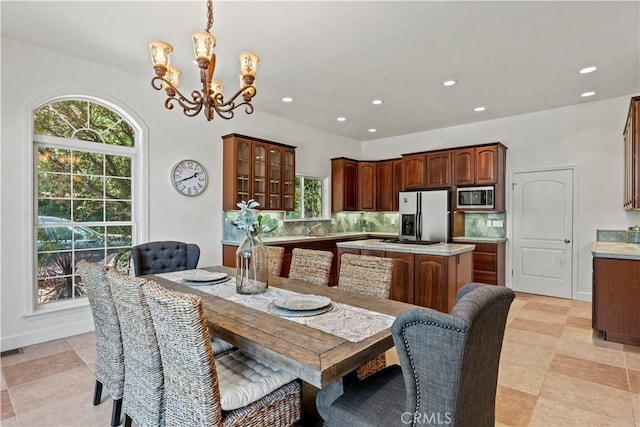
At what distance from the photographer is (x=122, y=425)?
199 cm

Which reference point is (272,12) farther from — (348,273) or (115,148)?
(115,148)

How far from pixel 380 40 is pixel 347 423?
306cm

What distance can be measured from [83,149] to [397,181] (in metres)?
5.20

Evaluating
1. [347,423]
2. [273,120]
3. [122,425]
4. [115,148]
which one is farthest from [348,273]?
[273,120]

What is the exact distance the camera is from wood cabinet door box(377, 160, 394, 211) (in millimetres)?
6691

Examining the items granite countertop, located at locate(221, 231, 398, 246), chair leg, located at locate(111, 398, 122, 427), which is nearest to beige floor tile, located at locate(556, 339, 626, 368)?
granite countertop, located at locate(221, 231, 398, 246)

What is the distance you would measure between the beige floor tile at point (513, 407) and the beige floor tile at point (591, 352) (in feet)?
3.58

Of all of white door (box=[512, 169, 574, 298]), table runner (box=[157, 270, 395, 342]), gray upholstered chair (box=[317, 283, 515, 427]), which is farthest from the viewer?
white door (box=[512, 169, 574, 298])

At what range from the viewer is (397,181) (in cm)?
661

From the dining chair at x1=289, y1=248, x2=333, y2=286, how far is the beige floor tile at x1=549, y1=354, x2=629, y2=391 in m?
2.05

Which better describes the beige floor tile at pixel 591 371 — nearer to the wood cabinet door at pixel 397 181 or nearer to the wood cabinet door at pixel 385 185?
the wood cabinet door at pixel 397 181

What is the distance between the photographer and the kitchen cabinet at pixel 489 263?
16.9 feet

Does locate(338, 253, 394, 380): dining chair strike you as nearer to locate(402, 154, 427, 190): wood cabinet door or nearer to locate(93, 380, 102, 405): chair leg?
locate(93, 380, 102, 405): chair leg

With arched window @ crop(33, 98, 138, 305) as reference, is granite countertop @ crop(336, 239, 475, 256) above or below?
below
